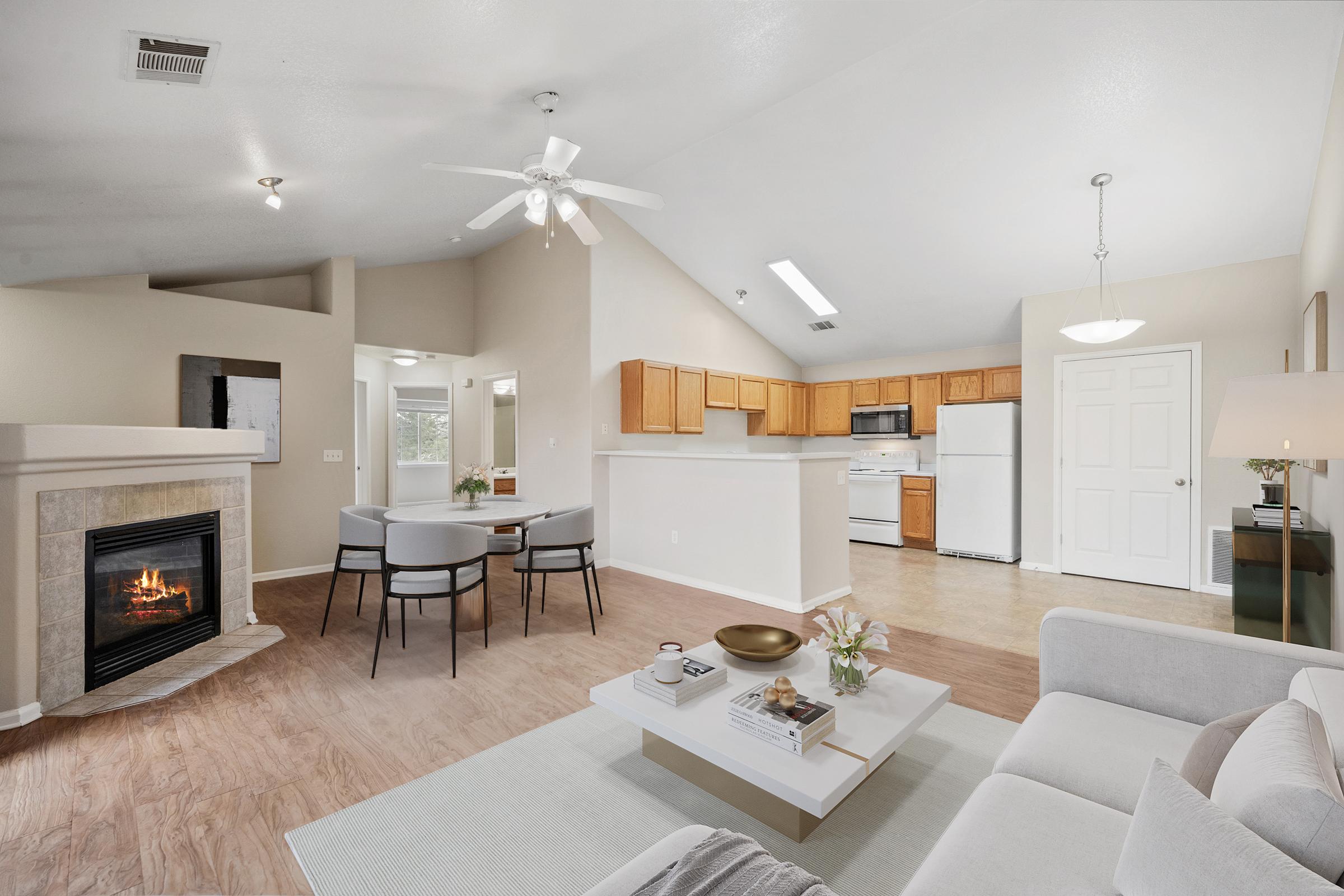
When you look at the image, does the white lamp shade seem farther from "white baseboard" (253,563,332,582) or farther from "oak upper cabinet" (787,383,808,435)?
"white baseboard" (253,563,332,582)

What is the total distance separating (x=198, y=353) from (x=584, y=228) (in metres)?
3.59

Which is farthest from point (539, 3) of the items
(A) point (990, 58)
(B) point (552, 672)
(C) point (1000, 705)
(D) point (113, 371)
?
(D) point (113, 371)

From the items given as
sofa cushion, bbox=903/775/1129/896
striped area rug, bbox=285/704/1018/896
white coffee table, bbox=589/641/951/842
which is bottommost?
striped area rug, bbox=285/704/1018/896

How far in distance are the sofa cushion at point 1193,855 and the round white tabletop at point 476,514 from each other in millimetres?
3153

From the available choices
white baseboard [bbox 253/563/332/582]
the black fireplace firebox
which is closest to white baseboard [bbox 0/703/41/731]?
the black fireplace firebox

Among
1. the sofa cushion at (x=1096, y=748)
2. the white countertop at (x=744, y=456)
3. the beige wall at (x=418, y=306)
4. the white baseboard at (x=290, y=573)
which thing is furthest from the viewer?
the beige wall at (x=418, y=306)

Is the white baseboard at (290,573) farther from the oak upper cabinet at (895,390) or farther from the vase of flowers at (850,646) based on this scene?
the oak upper cabinet at (895,390)

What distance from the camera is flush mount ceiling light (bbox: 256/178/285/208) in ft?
11.3

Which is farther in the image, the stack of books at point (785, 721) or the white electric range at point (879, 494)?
the white electric range at point (879, 494)

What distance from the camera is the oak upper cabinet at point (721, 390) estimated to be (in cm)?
640

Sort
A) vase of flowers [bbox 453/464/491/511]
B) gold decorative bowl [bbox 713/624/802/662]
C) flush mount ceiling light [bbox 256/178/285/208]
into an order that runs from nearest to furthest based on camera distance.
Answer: gold decorative bowl [bbox 713/624/802/662] → flush mount ceiling light [bbox 256/178/285/208] → vase of flowers [bbox 453/464/491/511]

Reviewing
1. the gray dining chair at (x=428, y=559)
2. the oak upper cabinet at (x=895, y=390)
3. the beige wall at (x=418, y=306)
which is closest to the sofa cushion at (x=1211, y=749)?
the gray dining chair at (x=428, y=559)

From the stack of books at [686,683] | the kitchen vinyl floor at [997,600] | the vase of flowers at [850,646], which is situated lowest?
the kitchen vinyl floor at [997,600]

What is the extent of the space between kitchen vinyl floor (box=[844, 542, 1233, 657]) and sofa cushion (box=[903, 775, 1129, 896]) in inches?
91.5
